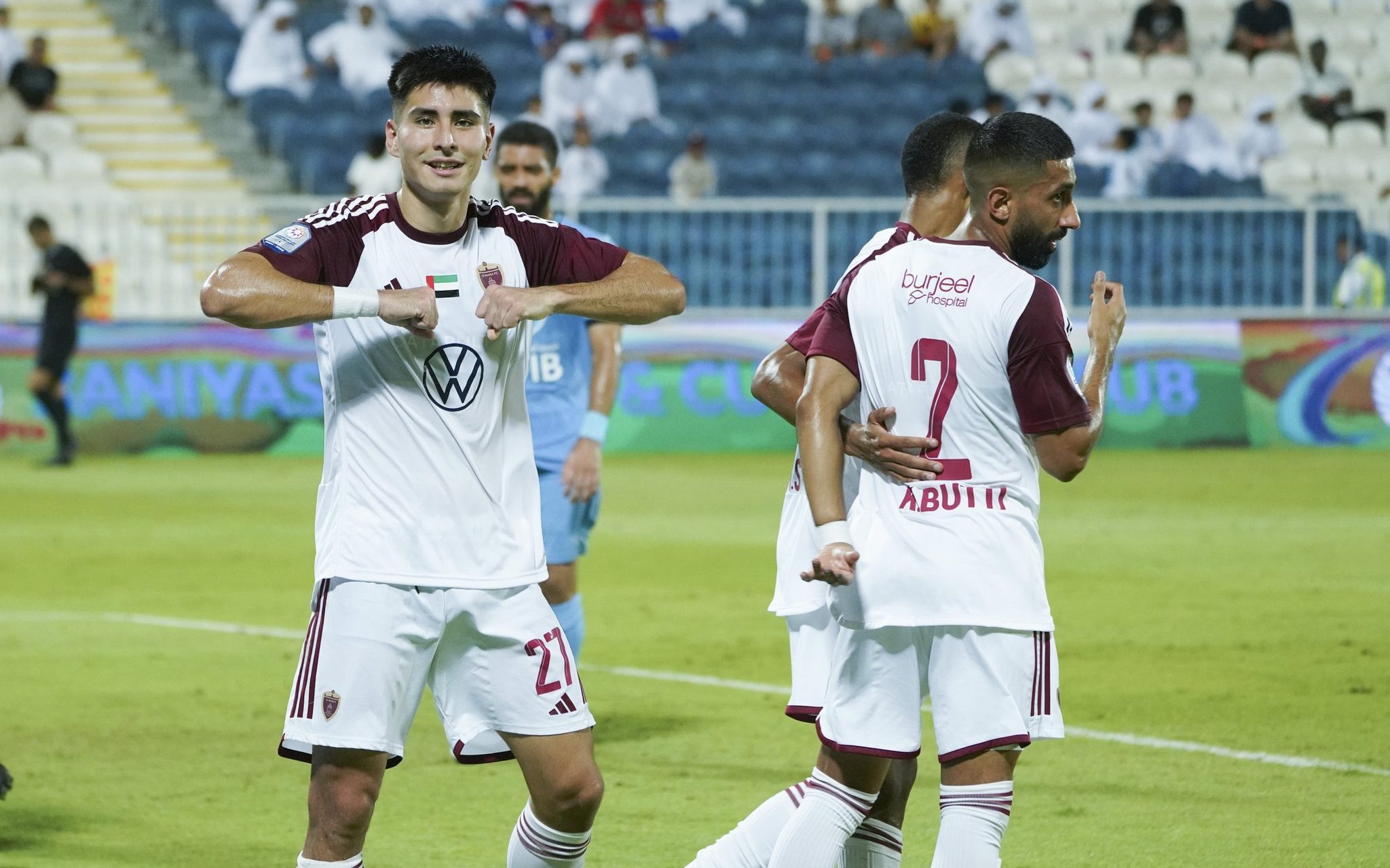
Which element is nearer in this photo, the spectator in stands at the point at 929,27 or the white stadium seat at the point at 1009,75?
the white stadium seat at the point at 1009,75

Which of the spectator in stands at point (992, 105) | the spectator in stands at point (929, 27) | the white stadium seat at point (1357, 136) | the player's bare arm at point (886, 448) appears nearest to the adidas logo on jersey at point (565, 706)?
→ the player's bare arm at point (886, 448)

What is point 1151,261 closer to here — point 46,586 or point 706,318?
point 706,318

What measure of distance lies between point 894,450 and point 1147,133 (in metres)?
19.1

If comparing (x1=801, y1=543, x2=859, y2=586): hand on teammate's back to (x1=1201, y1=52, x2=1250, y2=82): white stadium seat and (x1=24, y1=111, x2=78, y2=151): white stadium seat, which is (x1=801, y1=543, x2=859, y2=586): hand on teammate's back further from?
(x1=1201, y1=52, x2=1250, y2=82): white stadium seat

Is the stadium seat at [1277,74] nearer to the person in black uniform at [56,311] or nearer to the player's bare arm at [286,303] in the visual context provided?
the person in black uniform at [56,311]

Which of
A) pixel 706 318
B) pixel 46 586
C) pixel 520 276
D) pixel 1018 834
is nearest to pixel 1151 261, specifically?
pixel 706 318

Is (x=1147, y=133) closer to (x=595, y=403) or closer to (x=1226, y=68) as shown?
(x=1226, y=68)

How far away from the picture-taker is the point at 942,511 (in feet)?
13.6

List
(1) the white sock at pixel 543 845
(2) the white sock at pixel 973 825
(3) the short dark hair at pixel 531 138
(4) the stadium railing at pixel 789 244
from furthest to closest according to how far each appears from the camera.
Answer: (4) the stadium railing at pixel 789 244 < (3) the short dark hair at pixel 531 138 < (1) the white sock at pixel 543 845 < (2) the white sock at pixel 973 825

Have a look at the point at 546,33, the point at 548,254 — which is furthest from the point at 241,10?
the point at 548,254

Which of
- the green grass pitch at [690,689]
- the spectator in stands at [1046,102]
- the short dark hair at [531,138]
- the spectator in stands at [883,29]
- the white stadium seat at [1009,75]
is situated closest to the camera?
the green grass pitch at [690,689]

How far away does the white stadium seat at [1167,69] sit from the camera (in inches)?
965

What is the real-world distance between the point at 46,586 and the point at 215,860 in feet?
20.3

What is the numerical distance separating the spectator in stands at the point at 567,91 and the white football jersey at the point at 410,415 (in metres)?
17.8
